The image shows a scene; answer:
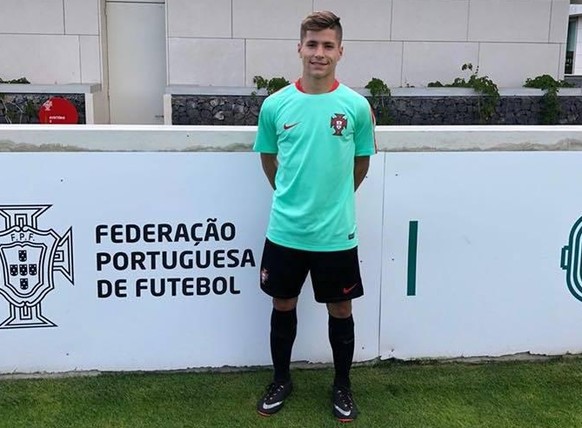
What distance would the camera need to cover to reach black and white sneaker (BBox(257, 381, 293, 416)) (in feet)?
10.4

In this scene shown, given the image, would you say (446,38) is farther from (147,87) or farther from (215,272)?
(215,272)

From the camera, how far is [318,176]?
2877 millimetres

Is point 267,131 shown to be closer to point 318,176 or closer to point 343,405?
point 318,176

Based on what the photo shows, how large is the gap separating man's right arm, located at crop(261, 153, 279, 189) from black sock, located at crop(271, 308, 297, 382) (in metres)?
0.61

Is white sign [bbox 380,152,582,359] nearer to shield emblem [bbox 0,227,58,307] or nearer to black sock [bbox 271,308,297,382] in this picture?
black sock [bbox 271,308,297,382]

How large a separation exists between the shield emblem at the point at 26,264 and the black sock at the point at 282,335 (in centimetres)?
112

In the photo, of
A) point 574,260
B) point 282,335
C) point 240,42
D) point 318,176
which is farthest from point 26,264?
point 240,42

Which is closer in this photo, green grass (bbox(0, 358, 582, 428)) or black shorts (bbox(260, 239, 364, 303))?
black shorts (bbox(260, 239, 364, 303))

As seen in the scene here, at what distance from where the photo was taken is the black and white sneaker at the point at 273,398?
10.4 feet

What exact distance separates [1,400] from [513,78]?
9594mm

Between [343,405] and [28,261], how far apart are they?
1653 mm

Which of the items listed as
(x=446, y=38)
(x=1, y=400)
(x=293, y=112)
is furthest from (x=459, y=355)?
(x=446, y=38)

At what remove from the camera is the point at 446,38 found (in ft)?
34.8

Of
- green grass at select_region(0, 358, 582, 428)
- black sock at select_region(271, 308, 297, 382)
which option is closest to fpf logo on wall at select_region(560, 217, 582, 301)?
green grass at select_region(0, 358, 582, 428)
